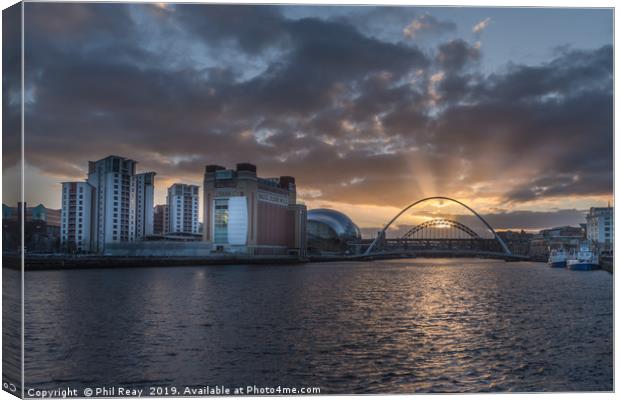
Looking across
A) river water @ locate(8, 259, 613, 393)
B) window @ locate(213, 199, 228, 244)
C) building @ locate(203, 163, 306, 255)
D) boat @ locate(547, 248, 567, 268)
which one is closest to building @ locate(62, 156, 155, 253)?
window @ locate(213, 199, 228, 244)

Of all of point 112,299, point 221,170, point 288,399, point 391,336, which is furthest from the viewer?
point 221,170

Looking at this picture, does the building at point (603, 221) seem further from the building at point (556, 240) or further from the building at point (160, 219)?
the building at point (160, 219)

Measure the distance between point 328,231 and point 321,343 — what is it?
4155 inches

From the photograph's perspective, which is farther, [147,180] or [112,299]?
[147,180]

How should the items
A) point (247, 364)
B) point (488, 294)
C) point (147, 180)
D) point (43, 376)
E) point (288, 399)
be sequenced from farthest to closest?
point (147, 180), point (488, 294), point (247, 364), point (43, 376), point (288, 399)

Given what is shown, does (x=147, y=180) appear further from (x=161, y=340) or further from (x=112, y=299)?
(x=161, y=340)

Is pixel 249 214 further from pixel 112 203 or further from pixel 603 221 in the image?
pixel 603 221

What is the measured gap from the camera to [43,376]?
10.2m

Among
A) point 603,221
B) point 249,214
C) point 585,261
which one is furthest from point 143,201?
point 603,221

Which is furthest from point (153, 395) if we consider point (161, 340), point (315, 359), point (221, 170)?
point (221, 170)

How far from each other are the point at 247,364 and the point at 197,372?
1.07 metres

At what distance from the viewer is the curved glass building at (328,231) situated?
116875mm

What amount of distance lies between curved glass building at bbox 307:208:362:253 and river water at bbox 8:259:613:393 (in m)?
91.9

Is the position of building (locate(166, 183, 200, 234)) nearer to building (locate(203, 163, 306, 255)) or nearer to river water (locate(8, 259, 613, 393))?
building (locate(203, 163, 306, 255))
